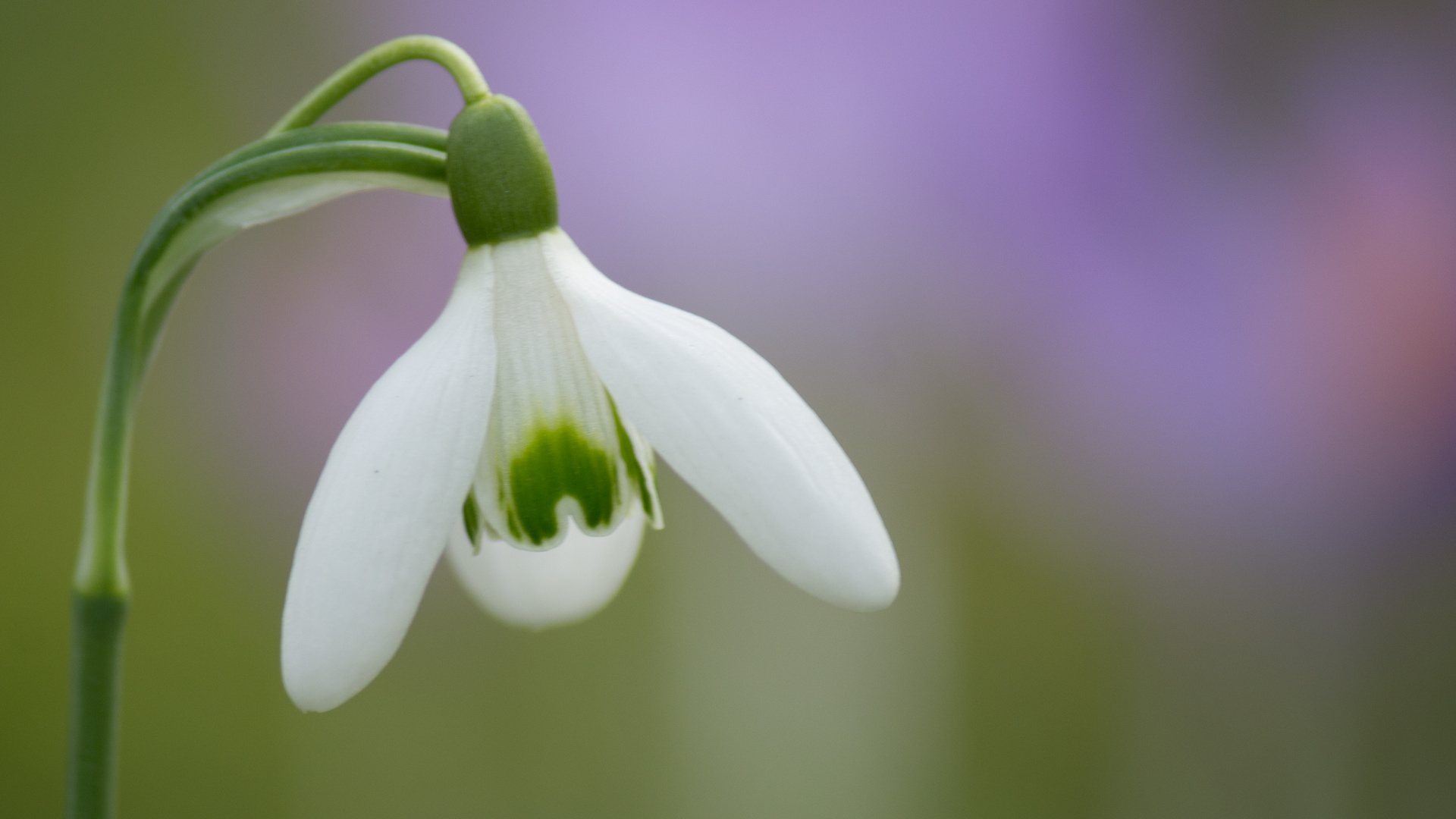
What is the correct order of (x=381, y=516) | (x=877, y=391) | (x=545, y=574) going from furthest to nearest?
(x=877, y=391), (x=545, y=574), (x=381, y=516)

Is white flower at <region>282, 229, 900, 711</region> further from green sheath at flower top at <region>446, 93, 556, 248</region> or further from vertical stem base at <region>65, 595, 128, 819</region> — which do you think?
vertical stem base at <region>65, 595, 128, 819</region>

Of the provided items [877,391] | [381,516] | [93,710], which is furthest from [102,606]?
[877,391]

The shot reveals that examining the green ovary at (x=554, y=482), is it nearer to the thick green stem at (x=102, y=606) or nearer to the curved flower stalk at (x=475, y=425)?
the curved flower stalk at (x=475, y=425)

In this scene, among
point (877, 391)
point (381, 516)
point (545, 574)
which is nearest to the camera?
point (381, 516)

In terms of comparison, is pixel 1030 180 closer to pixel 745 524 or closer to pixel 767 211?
pixel 767 211

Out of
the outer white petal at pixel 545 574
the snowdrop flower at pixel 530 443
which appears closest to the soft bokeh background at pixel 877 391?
the outer white petal at pixel 545 574

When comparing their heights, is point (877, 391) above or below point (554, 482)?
above

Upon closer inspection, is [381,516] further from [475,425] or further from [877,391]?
[877,391]
